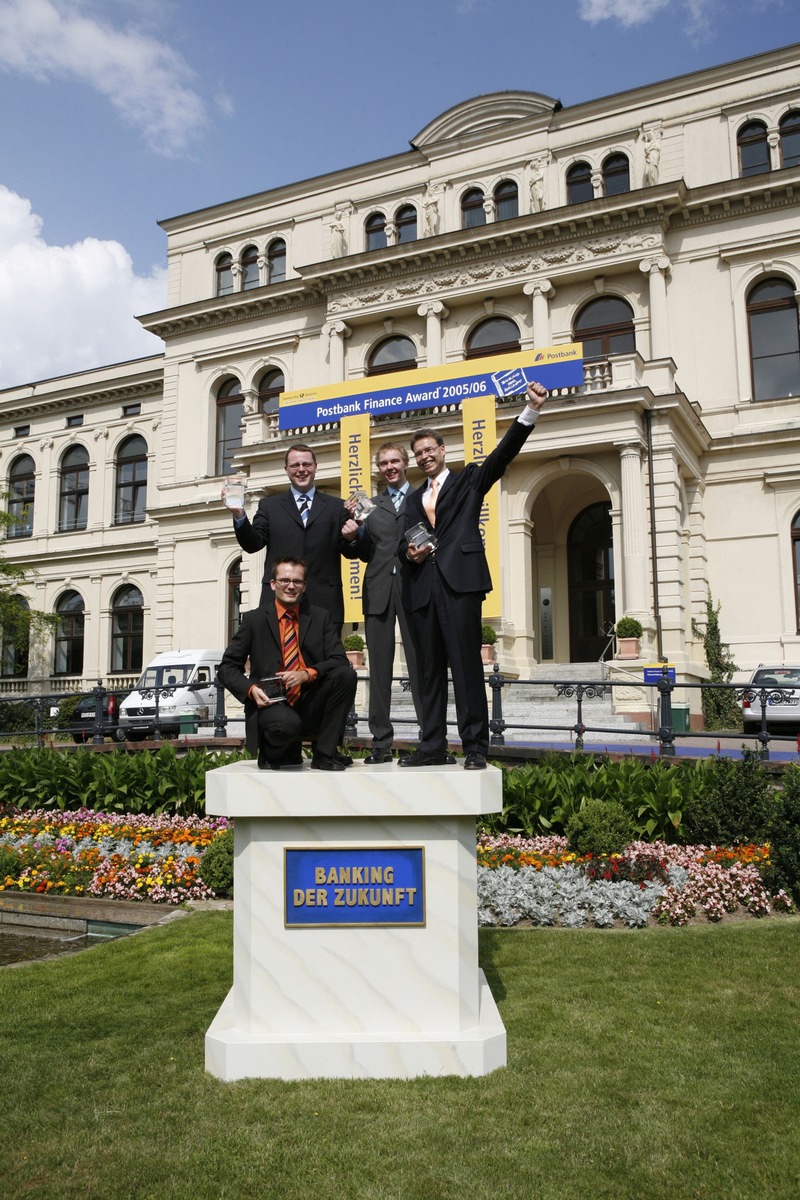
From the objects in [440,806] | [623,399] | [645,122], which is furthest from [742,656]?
[440,806]

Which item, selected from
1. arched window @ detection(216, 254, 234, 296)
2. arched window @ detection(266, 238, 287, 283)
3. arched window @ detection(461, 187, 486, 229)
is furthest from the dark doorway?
arched window @ detection(216, 254, 234, 296)

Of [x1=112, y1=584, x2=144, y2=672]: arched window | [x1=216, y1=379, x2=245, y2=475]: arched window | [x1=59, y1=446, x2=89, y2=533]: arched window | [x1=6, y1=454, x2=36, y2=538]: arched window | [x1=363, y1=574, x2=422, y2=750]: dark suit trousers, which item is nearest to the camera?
[x1=363, y1=574, x2=422, y2=750]: dark suit trousers

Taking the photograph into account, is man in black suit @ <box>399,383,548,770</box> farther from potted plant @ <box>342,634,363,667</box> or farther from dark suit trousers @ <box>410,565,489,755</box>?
potted plant @ <box>342,634,363,667</box>

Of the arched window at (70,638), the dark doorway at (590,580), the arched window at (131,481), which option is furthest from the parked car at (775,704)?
the arched window at (70,638)

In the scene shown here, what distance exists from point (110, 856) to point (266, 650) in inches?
217

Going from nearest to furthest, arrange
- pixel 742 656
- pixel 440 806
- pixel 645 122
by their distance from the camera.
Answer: pixel 440 806 < pixel 742 656 < pixel 645 122

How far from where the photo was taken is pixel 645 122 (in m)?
29.8

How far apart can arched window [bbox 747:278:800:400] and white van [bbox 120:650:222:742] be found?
1833 cm

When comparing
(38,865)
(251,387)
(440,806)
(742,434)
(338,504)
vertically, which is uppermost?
(251,387)

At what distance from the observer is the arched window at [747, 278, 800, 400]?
1074 inches

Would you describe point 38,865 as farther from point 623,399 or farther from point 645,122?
point 645,122

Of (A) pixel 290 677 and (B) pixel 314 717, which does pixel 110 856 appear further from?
(A) pixel 290 677

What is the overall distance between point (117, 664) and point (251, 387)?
13.9 metres

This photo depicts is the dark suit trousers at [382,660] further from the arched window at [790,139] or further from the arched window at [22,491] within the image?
the arched window at [22,491]
